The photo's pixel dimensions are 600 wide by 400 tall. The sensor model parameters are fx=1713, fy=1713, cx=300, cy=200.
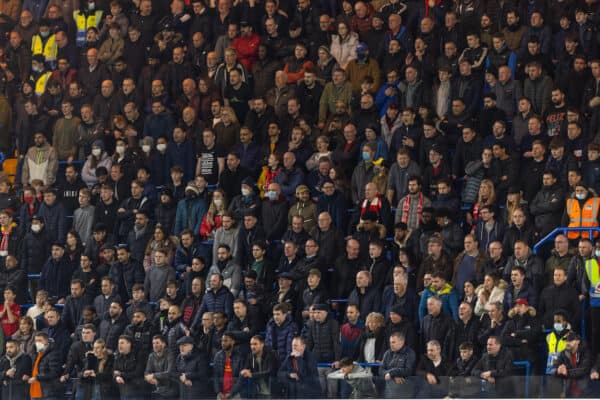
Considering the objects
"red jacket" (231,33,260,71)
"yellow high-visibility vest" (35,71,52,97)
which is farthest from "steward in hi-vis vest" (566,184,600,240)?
"yellow high-visibility vest" (35,71,52,97)

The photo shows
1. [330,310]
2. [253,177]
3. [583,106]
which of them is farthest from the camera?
[253,177]

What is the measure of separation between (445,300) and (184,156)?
6181mm

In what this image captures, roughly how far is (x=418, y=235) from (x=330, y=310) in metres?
1.60

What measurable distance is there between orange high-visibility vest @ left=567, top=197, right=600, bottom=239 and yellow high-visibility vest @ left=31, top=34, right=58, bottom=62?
10807mm

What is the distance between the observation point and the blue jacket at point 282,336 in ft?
69.3


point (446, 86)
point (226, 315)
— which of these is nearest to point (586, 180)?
point (446, 86)

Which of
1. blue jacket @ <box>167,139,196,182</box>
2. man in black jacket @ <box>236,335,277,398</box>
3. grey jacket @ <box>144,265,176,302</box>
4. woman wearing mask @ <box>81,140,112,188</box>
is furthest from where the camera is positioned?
woman wearing mask @ <box>81,140,112,188</box>

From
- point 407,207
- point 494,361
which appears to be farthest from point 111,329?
point 494,361

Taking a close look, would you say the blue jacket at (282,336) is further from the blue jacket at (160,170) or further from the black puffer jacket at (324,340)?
the blue jacket at (160,170)

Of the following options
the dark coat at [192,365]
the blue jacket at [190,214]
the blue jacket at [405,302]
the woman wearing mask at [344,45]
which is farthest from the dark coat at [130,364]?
the woman wearing mask at [344,45]

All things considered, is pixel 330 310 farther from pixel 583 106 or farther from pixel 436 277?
pixel 583 106

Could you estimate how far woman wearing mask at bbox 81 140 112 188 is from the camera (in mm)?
26250

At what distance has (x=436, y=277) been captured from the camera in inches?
824

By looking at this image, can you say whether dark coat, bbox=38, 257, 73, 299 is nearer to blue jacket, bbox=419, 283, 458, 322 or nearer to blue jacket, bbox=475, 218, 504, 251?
blue jacket, bbox=419, 283, 458, 322
